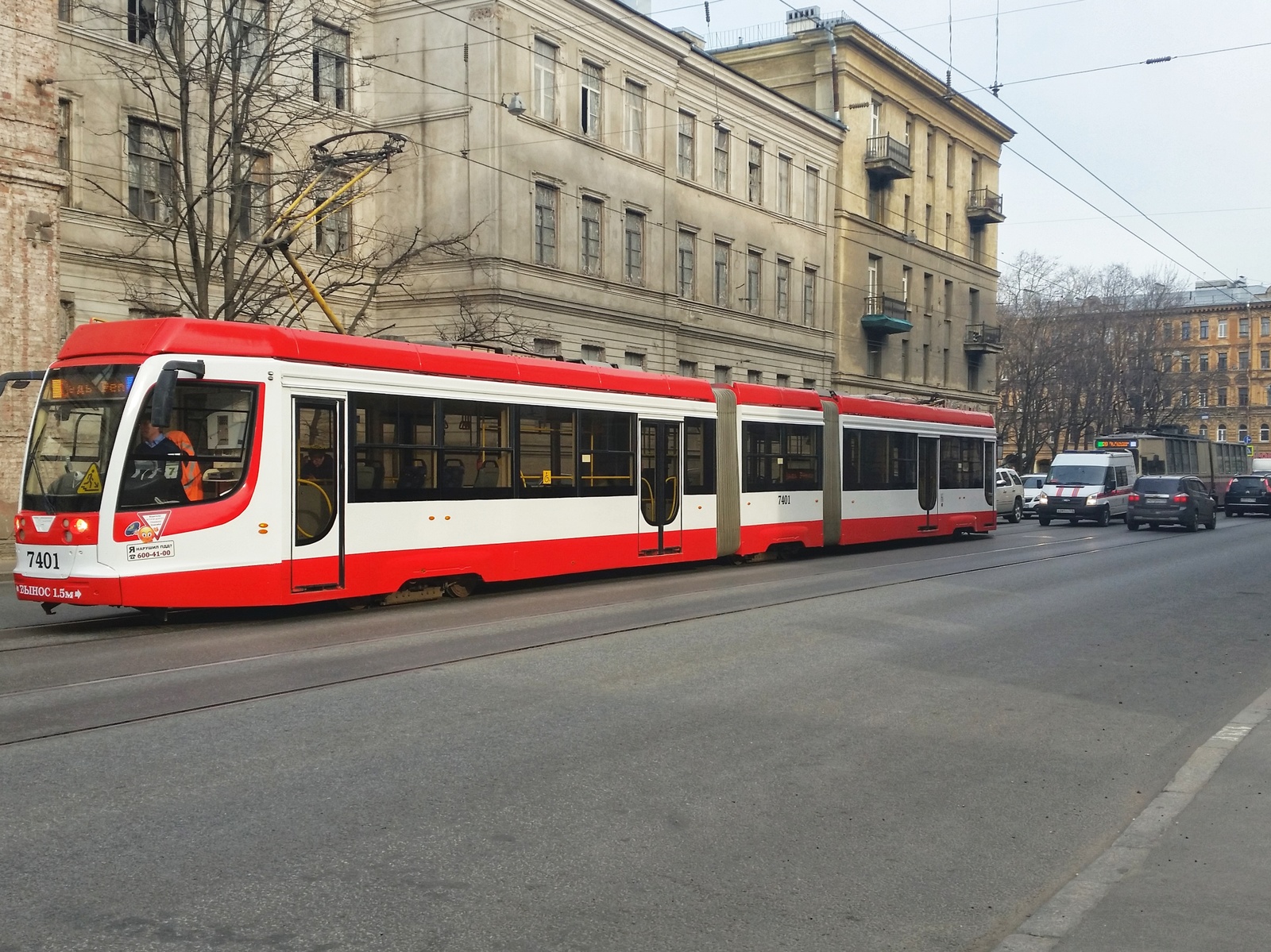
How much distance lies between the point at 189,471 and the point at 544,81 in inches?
965

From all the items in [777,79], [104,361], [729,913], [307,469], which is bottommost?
[729,913]

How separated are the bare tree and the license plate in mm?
9267

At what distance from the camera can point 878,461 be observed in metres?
25.3

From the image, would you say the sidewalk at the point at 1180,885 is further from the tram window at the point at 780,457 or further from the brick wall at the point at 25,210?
the brick wall at the point at 25,210

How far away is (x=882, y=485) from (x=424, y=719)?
1881 cm

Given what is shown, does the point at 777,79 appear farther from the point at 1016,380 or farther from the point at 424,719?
the point at 424,719

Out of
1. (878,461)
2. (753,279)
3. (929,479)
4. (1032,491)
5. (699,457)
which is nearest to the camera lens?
(699,457)

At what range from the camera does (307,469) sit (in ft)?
42.8

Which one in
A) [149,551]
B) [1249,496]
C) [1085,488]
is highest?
[1085,488]

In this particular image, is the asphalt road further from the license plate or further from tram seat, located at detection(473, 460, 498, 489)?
tram seat, located at detection(473, 460, 498, 489)

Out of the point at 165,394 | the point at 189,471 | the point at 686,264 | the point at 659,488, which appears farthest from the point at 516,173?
the point at 165,394

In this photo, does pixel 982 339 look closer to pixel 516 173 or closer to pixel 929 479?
pixel 516 173

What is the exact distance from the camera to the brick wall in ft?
75.3

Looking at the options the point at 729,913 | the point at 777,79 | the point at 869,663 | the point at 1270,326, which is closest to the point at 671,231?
the point at 777,79
